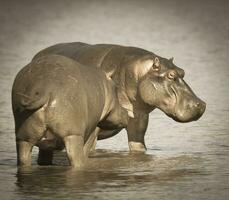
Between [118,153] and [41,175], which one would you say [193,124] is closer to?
[118,153]

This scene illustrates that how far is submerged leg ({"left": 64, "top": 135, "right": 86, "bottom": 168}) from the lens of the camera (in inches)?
474

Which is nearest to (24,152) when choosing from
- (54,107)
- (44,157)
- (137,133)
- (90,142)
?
(54,107)

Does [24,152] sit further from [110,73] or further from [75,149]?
[110,73]

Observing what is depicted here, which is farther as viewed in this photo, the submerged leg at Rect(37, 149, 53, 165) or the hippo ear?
the hippo ear

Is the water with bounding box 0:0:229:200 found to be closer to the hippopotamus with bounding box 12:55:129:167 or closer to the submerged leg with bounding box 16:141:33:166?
the submerged leg with bounding box 16:141:33:166

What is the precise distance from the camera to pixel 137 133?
48.0ft

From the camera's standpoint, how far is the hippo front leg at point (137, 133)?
47.8ft

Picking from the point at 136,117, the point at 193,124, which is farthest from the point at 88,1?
the point at 136,117

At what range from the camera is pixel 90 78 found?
41.7ft

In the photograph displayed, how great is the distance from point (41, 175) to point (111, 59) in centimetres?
→ 270

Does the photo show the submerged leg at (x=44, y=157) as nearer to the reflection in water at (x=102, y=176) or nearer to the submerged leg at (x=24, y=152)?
the reflection in water at (x=102, y=176)

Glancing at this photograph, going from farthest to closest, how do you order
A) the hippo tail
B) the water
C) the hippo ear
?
the hippo ear, the hippo tail, the water

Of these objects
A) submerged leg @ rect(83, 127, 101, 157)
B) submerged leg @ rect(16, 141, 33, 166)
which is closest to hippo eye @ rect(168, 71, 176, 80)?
submerged leg @ rect(83, 127, 101, 157)

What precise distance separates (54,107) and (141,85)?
7.36 ft
